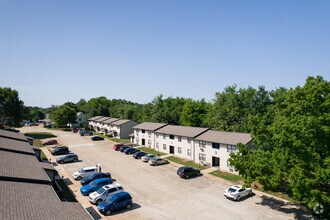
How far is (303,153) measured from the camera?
792 inches

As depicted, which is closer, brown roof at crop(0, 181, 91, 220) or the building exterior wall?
brown roof at crop(0, 181, 91, 220)

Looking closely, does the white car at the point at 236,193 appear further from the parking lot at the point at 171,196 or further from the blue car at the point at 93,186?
the blue car at the point at 93,186

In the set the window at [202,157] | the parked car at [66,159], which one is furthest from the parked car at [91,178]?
the window at [202,157]

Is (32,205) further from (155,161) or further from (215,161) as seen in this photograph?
(215,161)

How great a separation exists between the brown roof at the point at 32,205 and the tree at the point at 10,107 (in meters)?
61.1

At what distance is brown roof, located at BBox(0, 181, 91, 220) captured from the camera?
13479mm

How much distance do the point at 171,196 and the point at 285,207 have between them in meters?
12.7

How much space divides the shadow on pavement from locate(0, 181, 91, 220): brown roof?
20154mm

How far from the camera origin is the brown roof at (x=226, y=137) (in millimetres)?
36713

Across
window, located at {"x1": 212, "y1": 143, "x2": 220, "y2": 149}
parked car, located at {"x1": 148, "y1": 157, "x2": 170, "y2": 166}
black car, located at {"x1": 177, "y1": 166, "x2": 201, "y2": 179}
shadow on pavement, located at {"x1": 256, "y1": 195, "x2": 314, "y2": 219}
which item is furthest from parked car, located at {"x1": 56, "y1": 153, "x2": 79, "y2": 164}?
shadow on pavement, located at {"x1": 256, "y1": 195, "x2": 314, "y2": 219}

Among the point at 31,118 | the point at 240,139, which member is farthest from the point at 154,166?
the point at 31,118

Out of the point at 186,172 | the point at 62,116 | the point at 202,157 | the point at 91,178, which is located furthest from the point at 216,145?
the point at 62,116

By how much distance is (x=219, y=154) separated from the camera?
127 ft

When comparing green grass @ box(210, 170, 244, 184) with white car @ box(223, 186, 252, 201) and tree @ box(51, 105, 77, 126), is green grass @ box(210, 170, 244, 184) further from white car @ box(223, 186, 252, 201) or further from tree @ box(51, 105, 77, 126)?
tree @ box(51, 105, 77, 126)
